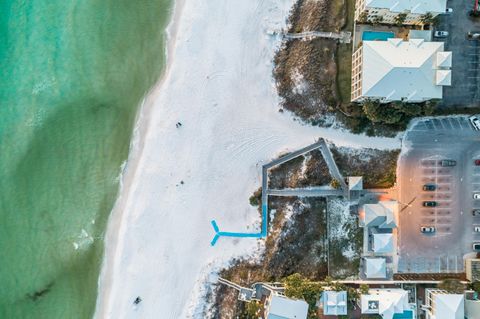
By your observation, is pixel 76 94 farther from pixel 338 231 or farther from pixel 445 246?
pixel 445 246

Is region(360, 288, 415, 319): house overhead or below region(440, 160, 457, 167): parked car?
below

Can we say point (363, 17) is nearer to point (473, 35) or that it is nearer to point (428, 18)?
point (428, 18)

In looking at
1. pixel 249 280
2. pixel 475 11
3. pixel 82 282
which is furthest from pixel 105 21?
pixel 475 11

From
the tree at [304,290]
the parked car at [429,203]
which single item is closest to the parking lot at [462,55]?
the parked car at [429,203]

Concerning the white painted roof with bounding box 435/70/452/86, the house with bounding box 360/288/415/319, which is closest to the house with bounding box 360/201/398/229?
the house with bounding box 360/288/415/319

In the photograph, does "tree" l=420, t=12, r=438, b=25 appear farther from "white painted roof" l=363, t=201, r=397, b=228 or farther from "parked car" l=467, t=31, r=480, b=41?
"white painted roof" l=363, t=201, r=397, b=228
